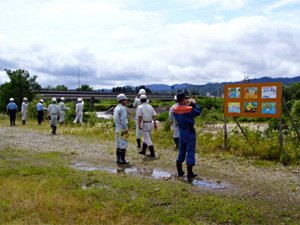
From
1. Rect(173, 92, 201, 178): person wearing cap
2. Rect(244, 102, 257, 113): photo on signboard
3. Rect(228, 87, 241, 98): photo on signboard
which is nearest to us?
Rect(173, 92, 201, 178): person wearing cap

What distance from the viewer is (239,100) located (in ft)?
34.0

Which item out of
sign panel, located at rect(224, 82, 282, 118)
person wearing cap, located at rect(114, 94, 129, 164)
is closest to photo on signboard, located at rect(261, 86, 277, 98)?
sign panel, located at rect(224, 82, 282, 118)

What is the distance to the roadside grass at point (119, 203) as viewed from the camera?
4673 mm

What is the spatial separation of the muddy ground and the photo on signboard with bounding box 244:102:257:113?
5.69 ft

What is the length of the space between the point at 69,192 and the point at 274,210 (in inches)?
149

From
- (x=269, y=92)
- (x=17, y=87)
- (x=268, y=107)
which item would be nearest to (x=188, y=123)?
(x=268, y=107)

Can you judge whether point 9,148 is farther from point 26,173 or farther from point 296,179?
point 296,179

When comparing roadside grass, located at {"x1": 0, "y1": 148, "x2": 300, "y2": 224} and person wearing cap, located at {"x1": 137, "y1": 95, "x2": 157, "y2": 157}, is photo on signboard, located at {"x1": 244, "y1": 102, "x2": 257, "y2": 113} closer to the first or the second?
person wearing cap, located at {"x1": 137, "y1": 95, "x2": 157, "y2": 157}

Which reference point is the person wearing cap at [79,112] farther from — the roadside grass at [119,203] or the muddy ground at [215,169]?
the roadside grass at [119,203]

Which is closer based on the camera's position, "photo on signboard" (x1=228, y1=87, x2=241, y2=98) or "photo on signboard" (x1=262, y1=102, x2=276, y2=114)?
"photo on signboard" (x1=262, y1=102, x2=276, y2=114)

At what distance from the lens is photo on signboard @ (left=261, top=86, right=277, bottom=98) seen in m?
9.45

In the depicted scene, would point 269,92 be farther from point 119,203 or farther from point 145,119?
point 119,203

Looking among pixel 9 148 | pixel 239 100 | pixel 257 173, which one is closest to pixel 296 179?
pixel 257 173

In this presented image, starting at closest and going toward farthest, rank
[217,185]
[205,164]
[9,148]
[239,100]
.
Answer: [217,185]
[205,164]
[239,100]
[9,148]
